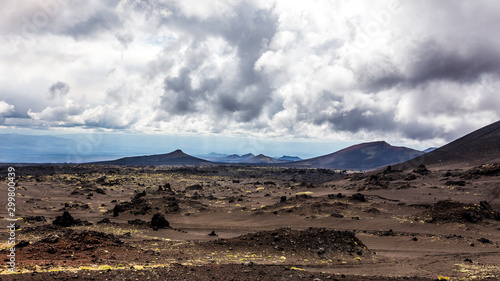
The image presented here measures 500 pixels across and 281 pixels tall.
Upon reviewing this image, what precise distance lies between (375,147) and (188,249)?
201158 millimetres

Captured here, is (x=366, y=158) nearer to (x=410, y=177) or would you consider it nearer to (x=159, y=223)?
(x=410, y=177)

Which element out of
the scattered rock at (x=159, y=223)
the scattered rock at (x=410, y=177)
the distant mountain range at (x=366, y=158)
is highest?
the distant mountain range at (x=366, y=158)

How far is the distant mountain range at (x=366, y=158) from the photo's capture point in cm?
17412

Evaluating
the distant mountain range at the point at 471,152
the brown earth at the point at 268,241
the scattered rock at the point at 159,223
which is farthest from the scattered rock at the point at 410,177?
the scattered rock at the point at 159,223

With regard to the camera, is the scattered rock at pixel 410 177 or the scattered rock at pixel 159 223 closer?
the scattered rock at pixel 159 223

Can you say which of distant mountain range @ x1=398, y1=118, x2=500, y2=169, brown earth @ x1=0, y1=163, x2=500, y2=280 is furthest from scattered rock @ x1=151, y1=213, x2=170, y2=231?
distant mountain range @ x1=398, y1=118, x2=500, y2=169

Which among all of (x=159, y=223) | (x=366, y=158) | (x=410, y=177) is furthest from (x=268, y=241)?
(x=366, y=158)

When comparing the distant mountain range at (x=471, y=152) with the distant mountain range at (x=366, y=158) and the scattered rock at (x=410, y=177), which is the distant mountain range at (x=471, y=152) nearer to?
the scattered rock at (x=410, y=177)

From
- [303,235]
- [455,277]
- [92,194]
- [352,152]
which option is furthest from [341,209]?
[352,152]

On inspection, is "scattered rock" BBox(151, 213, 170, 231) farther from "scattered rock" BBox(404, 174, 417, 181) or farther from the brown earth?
"scattered rock" BBox(404, 174, 417, 181)

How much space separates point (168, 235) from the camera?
19750 mm

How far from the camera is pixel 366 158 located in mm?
182625

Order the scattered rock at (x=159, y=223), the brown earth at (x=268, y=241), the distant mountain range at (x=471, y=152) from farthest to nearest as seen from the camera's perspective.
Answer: the distant mountain range at (x=471, y=152) → the scattered rock at (x=159, y=223) → the brown earth at (x=268, y=241)

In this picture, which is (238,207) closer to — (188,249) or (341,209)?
(341,209)
